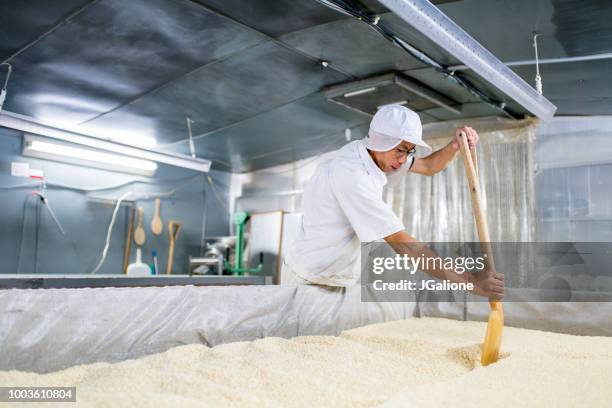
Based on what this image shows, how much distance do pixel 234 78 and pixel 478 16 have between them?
1.57 metres

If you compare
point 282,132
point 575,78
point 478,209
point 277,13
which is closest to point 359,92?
point 277,13

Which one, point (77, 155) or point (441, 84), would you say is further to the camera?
point (77, 155)

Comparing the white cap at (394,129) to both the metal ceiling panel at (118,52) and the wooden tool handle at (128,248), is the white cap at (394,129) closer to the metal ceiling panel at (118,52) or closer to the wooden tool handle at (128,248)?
the metal ceiling panel at (118,52)

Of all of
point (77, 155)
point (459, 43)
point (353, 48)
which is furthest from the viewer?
point (77, 155)

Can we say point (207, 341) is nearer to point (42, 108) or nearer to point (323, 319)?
point (323, 319)

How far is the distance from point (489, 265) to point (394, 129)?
0.60m

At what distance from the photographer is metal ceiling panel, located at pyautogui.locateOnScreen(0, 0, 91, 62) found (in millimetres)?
2166

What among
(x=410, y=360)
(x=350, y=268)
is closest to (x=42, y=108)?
(x=350, y=268)

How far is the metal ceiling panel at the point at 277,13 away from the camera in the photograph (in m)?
2.27

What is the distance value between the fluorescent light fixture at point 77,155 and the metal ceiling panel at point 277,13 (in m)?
2.38

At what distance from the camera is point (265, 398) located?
81 cm

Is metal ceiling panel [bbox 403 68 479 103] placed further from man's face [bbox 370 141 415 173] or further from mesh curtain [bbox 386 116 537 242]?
man's face [bbox 370 141 415 173]

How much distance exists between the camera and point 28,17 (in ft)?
7.45

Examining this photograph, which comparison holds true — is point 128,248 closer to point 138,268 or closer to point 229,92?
point 138,268
